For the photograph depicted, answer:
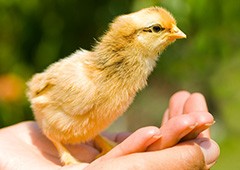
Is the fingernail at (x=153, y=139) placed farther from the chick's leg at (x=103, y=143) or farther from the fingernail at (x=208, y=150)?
the chick's leg at (x=103, y=143)

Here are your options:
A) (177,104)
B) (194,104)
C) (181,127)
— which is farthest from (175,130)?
(177,104)

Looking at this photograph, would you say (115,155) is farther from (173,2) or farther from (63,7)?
(63,7)

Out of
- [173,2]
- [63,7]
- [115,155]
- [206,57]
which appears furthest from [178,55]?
[115,155]

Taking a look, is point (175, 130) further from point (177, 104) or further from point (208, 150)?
point (177, 104)

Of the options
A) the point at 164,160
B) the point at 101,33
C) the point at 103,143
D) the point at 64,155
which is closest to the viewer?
the point at 164,160

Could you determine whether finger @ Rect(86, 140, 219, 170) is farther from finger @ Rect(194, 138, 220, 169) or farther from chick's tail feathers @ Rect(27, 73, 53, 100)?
chick's tail feathers @ Rect(27, 73, 53, 100)

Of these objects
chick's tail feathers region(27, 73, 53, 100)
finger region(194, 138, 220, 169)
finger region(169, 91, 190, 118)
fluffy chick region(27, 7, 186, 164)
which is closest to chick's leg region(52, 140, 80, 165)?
fluffy chick region(27, 7, 186, 164)
